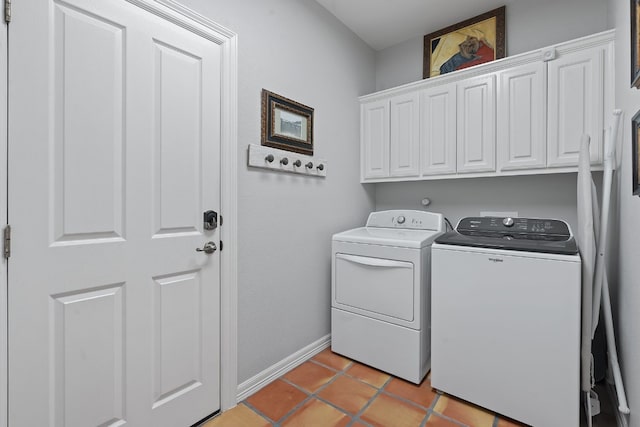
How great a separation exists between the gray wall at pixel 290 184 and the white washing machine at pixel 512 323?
2.92 feet

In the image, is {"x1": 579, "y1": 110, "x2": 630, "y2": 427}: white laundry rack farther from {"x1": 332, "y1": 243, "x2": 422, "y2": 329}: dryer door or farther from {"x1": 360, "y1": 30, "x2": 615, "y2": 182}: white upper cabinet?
{"x1": 332, "y1": 243, "x2": 422, "y2": 329}: dryer door

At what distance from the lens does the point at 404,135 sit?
2.46 metres

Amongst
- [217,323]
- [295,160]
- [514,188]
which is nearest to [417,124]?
[514,188]

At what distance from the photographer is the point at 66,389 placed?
1144mm

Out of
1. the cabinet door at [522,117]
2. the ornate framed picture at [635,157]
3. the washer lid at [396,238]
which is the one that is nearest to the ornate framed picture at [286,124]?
the washer lid at [396,238]

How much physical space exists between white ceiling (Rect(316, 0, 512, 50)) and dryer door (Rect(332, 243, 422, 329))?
182 centimetres

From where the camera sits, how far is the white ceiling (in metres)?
2.25

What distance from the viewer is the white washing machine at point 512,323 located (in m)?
1.43

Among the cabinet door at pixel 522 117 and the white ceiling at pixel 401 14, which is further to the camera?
the white ceiling at pixel 401 14

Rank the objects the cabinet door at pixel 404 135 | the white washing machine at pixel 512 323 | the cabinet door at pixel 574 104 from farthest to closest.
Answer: the cabinet door at pixel 404 135 → the cabinet door at pixel 574 104 → the white washing machine at pixel 512 323

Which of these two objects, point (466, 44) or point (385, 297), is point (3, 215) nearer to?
point (385, 297)

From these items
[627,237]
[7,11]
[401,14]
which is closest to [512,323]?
[627,237]

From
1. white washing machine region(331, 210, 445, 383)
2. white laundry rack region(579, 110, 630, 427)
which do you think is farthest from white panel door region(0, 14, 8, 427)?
white laundry rack region(579, 110, 630, 427)

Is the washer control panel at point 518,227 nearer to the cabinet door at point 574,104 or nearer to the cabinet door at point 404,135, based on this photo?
the cabinet door at point 574,104
